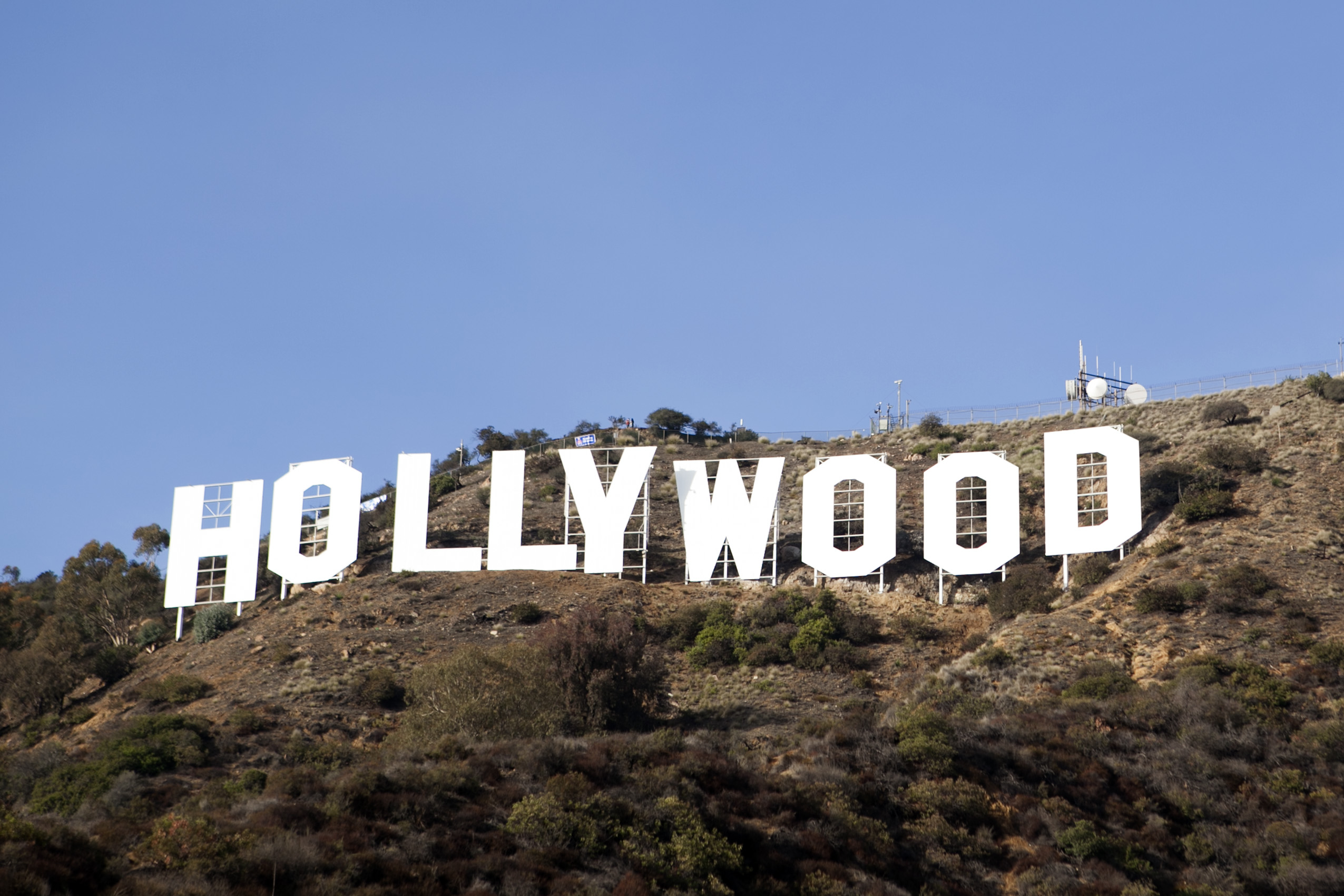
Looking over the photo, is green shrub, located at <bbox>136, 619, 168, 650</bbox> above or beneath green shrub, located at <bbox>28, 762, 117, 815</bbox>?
above

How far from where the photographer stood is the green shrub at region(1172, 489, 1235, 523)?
162 ft

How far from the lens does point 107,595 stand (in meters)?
61.8

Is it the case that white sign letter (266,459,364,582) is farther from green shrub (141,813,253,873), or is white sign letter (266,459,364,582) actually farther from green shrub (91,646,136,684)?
green shrub (141,813,253,873)

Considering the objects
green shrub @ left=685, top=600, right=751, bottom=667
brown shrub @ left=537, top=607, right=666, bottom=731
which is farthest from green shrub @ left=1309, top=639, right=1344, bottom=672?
brown shrub @ left=537, top=607, right=666, bottom=731

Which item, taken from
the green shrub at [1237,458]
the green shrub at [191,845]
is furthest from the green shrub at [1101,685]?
the green shrub at [191,845]

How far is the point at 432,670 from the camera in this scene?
38969mm

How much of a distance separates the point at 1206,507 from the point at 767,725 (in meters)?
21.1

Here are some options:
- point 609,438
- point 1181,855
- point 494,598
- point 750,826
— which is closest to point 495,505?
point 494,598

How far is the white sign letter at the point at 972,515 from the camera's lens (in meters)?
49.3

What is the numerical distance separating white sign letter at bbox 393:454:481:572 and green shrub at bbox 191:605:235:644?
25.6 feet

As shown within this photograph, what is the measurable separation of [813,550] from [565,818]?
27.4m

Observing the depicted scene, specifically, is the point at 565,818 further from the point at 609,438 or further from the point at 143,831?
the point at 609,438

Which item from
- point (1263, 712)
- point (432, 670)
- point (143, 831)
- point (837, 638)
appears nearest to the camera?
point (143, 831)

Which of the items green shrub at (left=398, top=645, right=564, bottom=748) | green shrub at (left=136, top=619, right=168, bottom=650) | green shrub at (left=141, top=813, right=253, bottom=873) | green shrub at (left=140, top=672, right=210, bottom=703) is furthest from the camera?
green shrub at (left=136, top=619, right=168, bottom=650)
